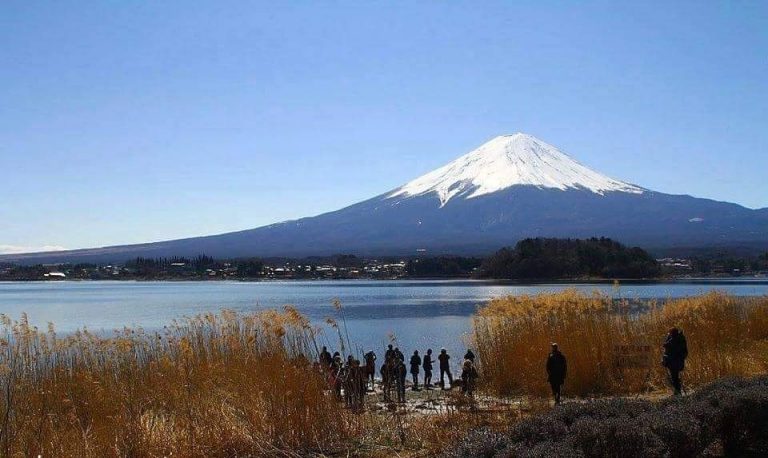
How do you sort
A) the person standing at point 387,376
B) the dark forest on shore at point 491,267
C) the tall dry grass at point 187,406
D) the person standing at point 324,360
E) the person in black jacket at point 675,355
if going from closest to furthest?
the tall dry grass at point 187,406 → the person standing at point 324,360 → the person standing at point 387,376 → the person in black jacket at point 675,355 → the dark forest on shore at point 491,267

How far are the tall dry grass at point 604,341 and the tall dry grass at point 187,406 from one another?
19.7 feet

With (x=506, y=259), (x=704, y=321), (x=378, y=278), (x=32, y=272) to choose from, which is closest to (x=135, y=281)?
(x=32, y=272)

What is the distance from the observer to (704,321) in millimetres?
15719

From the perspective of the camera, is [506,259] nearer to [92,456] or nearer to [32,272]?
[92,456]

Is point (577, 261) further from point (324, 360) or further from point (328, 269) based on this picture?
point (324, 360)

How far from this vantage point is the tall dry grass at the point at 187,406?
24.8 ft

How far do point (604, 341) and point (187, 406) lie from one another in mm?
8820

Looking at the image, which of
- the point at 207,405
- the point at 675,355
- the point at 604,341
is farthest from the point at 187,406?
the point at 604,341

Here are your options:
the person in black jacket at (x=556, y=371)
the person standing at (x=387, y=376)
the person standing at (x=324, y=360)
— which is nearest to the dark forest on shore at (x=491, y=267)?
the person in black jacket at (x=556, y=371)

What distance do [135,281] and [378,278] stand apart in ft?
158

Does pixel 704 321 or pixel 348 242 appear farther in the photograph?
pixel 348 242

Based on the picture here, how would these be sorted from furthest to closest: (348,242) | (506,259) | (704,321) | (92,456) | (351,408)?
(348,242) < (506,259) < (704,321) < (351,408) < (92,456)

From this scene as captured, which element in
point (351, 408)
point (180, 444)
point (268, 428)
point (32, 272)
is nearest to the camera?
point (180, 444)

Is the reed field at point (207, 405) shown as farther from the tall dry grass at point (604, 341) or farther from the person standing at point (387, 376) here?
the tall dry grass at point (604, 341)
